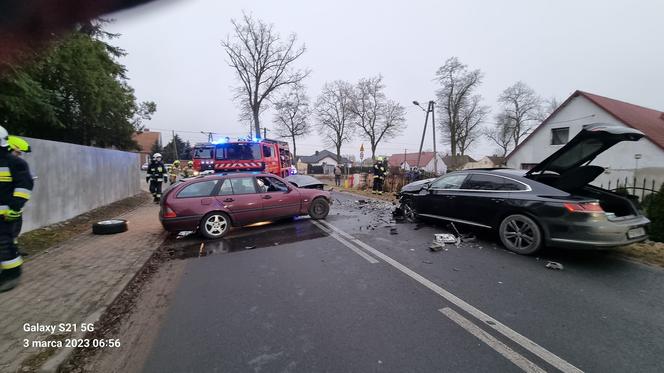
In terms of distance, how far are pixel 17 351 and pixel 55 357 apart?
1.29 feet

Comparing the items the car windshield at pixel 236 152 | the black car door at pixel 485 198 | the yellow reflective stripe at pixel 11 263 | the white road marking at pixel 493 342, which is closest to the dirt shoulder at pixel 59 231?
the yellow reflective stripe at pixel 11 263

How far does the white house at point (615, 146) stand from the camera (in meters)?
14.8

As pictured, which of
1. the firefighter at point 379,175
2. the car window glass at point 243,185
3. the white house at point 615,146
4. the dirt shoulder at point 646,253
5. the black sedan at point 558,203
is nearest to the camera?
the black sedan at point 558,203

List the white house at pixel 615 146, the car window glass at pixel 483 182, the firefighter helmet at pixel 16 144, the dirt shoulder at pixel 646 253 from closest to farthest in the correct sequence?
1. the firefighter helmet at pixel 16 144
2. the dirt shoulder at pixel 646 253
3. the car window glass at pixel 483 182
4. the white house at pixel 615 146

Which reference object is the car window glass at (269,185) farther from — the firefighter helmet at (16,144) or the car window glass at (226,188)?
the firefighter helmet at (16,144)

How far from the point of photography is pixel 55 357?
2.63 meters

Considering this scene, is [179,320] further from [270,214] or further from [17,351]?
[270,214]

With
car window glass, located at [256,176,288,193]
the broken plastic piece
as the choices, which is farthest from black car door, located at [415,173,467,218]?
car window glass, located at [256,176,288,193]

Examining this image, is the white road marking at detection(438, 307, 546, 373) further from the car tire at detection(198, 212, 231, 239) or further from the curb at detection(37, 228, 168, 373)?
the car tire at detection(198, 212, 231, 239)

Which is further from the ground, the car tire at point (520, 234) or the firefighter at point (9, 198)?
the firefighter at point (9, 198)

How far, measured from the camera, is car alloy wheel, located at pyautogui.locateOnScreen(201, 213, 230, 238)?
22.1 ft

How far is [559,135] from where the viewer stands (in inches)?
773

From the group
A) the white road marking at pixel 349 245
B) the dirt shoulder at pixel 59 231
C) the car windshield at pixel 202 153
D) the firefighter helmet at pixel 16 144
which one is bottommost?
the white road marking at pixel 349 245

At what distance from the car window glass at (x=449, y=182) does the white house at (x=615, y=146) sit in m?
10.3
